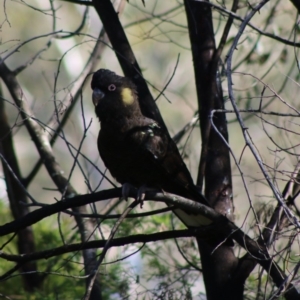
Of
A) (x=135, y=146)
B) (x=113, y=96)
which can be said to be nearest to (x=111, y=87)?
(x=113, y=96)

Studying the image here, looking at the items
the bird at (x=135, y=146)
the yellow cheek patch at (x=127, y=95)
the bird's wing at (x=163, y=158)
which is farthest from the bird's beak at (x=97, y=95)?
the bird's wing at (x=163, y=158)

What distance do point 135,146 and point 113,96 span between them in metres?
0.42

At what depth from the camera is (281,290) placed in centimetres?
269

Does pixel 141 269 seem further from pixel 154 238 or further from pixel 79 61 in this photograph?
pixel 79 61

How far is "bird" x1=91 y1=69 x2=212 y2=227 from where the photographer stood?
141 inches

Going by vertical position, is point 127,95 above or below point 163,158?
above

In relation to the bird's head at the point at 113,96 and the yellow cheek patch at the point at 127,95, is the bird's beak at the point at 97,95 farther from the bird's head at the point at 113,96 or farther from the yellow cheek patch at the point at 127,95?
the yellow cheek patch at the point at 127,95

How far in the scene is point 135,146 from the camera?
358 centimetres

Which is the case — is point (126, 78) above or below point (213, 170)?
above

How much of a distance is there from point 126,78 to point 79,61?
9712 millimetres

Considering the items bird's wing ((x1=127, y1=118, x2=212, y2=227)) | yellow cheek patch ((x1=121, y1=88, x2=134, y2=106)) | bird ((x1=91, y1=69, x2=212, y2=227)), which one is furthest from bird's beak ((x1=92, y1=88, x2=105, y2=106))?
bird's wing ((x1=127, y1=118, x2=212, y2=227))

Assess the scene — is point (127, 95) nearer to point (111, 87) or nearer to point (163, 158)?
point (111, 87)

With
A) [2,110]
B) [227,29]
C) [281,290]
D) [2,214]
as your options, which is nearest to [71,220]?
[2,214]

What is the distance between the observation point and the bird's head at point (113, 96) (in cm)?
374
